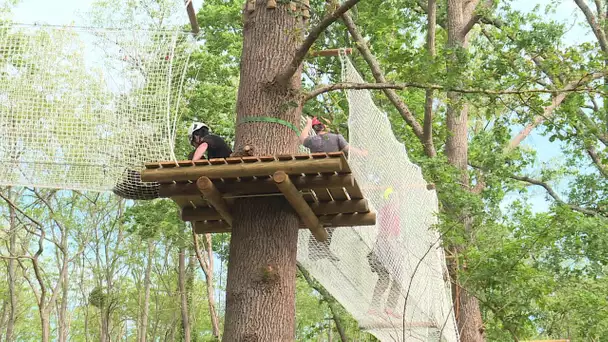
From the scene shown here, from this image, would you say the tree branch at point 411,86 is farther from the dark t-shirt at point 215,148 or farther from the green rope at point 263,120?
the dark t-shirt at point 215,148

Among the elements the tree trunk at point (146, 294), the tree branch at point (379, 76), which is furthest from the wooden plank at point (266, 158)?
the tree trunk at point (146, 294)

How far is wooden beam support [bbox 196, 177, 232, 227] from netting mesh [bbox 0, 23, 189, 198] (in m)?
0.61

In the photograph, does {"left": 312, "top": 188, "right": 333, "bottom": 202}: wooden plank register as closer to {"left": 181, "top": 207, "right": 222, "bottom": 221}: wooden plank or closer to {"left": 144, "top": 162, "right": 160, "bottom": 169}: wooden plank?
{"left": 181, "top": 207, "right": 222, "bottom": 221}: wooden plank

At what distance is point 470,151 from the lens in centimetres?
825

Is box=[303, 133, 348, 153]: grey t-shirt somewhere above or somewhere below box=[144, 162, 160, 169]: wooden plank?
above

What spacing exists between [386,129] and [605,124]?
498 centimetres

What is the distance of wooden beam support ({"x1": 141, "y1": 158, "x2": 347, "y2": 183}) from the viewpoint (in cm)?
277

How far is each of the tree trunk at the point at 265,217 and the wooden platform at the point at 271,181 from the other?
12cm

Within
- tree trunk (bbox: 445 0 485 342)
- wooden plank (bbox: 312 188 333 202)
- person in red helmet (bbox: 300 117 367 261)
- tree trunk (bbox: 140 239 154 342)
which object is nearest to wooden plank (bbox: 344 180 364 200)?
wooden plank (bbox: 312 188 333 202)

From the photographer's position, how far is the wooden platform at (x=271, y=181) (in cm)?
278

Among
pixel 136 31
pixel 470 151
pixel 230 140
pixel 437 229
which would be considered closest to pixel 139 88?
pixel 136 31

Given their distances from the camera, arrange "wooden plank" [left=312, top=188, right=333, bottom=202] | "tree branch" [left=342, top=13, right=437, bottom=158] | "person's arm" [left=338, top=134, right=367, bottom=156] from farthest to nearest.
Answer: "tree branch" [left=342, top=13, right=437, bottom=158], "person's arm" [left=338, top=134, right=367, bottom=156], "wooden plank" [left=312, top=188, right=333, bottom=202]

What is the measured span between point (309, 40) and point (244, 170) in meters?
0.65

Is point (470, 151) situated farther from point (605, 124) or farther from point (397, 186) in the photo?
point (397, 186)
